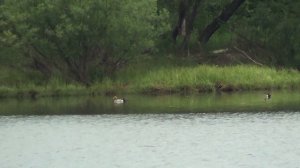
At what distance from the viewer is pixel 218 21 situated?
6650 cm

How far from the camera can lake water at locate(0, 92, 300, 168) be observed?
86.4ft

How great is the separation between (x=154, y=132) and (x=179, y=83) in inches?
781

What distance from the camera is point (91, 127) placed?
35.9 meters

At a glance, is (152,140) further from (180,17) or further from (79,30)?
(180,17)

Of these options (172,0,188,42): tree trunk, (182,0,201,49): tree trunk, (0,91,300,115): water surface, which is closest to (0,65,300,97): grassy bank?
(0,91,300,115): water surface

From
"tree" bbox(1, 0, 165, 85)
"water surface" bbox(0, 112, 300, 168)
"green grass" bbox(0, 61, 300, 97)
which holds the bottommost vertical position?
"water surface" bbox(0, 112, 300, 168)

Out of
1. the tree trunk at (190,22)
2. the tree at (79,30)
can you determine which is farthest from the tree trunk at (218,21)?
the tree at (79,30)

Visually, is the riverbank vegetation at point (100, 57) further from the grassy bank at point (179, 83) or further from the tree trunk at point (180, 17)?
the tree trunk at point (180, 17)

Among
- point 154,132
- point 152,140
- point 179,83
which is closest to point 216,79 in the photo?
point 179,83

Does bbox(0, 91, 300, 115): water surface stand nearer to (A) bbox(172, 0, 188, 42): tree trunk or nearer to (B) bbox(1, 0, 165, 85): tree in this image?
(B) bbox(1, 0, 165, 85): tree

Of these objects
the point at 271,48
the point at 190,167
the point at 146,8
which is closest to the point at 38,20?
the point at 146,8

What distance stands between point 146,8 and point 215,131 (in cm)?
2289

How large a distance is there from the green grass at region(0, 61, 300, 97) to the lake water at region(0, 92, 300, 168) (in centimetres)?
293

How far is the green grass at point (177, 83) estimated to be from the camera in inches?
2073
